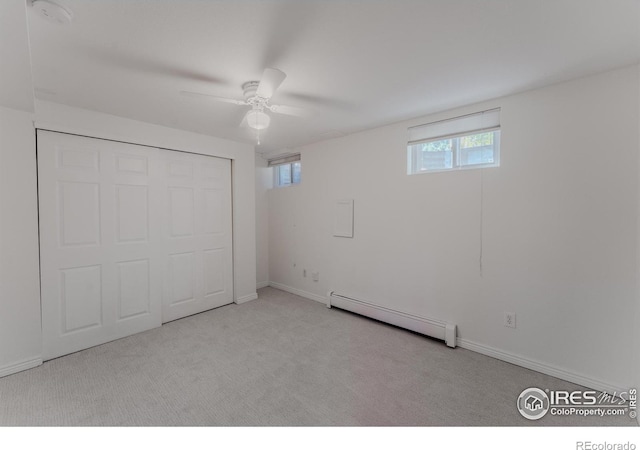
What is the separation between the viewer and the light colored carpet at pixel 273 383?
1.72 meters

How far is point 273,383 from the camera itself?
2070 mm

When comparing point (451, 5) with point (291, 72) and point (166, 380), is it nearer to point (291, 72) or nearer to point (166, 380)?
point (291, 72)

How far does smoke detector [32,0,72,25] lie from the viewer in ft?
4.07

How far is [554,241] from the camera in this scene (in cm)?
215

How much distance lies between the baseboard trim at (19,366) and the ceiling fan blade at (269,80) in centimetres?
293

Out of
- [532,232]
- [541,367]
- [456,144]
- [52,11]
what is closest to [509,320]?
[541,367]

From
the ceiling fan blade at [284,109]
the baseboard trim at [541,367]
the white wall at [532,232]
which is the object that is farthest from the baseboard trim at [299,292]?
the ceiling fan blade at [284,109]

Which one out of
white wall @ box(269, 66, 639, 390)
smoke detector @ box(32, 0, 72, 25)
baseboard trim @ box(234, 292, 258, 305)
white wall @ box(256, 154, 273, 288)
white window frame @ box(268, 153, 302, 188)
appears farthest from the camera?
white wall @ box(256, 154, 273, 288)

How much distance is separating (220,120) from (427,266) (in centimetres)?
272

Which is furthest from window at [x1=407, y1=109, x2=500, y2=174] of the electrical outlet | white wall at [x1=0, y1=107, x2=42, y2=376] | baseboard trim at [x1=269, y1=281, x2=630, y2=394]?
white wall at [x1=0, y1=107, x2=42, y2=376]

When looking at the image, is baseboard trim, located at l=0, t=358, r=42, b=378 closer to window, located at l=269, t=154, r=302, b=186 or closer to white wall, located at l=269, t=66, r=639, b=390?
white wall, located at l=269, t=66, r=639, b=390

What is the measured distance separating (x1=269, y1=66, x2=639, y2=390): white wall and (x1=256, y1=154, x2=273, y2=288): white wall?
1.92 metres
